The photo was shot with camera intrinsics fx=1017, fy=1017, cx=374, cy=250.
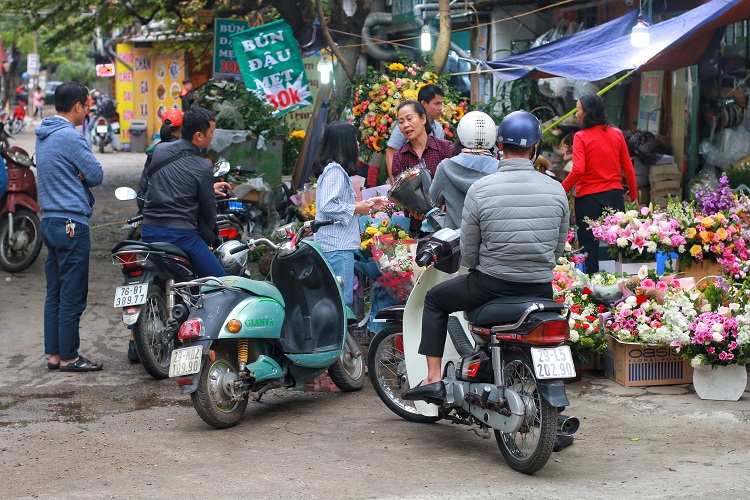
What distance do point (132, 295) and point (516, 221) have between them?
320 cm

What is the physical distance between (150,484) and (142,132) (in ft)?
93.3

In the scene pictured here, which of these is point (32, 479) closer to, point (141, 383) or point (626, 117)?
point (141, 383)

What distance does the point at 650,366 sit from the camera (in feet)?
23.0

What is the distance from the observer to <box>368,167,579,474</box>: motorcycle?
5043mm

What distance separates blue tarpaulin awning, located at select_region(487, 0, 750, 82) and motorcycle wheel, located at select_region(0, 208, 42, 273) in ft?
17.8

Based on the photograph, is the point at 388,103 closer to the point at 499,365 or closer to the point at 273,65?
the point at 273,65

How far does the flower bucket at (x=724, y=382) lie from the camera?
6598mm

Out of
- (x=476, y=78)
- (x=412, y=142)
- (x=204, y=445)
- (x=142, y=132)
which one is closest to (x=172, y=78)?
(x=142, y=132)

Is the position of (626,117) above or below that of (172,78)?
below

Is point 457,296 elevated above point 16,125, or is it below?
below

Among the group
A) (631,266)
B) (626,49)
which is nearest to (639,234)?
(631,266)

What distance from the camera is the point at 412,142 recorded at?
26.6 ft

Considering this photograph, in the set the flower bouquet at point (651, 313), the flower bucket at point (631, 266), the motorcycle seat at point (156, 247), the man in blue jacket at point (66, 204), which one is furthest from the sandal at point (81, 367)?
the flower bucket at point (631, 266)

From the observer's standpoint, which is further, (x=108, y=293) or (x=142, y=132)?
(x=142, y=132)
